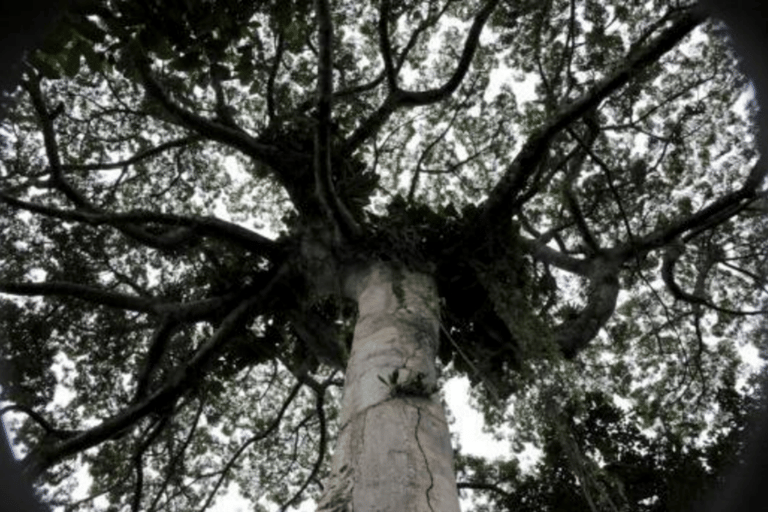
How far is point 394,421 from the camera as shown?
113 inches

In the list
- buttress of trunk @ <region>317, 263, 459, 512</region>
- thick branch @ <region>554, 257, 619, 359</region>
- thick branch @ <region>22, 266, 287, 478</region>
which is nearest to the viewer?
buttress of trunk @ <region>317, 263, 459, 512</region>

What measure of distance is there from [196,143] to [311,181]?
11.7 ft

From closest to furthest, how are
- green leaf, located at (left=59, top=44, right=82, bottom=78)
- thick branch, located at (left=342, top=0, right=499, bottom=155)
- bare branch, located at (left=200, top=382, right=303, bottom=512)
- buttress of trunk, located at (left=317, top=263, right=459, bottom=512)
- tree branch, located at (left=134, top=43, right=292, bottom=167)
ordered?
buttress of trunk, located at (left=317, top=263, right=459, bottom=512)
green leaf, located at (left=59, top=44, right=82, bottom=78)
tree branch, located at (left=134, top=43, right=292, bottom=167)
thick branch, located at (left=342, top=0, right=499, bottom=155)
bare branch, located at (left=200, top=382, right=303, bottom=512)

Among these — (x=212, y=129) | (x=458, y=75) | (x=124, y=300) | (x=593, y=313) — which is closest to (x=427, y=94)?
(x=458, y=75)

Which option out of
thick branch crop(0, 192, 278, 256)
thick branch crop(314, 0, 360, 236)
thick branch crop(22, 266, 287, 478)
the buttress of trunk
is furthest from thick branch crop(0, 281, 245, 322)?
the buttress of trunk

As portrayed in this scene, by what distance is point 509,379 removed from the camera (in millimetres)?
5555

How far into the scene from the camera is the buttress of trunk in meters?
2.47

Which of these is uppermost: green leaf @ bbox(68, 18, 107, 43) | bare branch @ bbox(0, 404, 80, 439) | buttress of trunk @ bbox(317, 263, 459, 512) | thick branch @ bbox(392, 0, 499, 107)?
thick branch @ bbox(392, 0, 499, 107)

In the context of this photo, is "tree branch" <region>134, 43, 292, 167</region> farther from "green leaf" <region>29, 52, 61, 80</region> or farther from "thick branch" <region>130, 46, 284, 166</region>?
"green leaf" <region>29, 52, 61, 80</region>

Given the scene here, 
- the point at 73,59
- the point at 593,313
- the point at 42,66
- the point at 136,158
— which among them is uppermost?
the point at 136,158

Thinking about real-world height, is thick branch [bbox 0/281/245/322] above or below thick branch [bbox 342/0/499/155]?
below

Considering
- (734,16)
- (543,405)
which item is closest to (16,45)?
(734,16)

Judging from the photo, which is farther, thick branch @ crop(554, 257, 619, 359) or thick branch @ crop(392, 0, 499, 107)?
thick branch @ crop(392, 0, 499, 107)

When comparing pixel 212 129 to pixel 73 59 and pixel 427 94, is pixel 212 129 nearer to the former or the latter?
pixel 427 94
